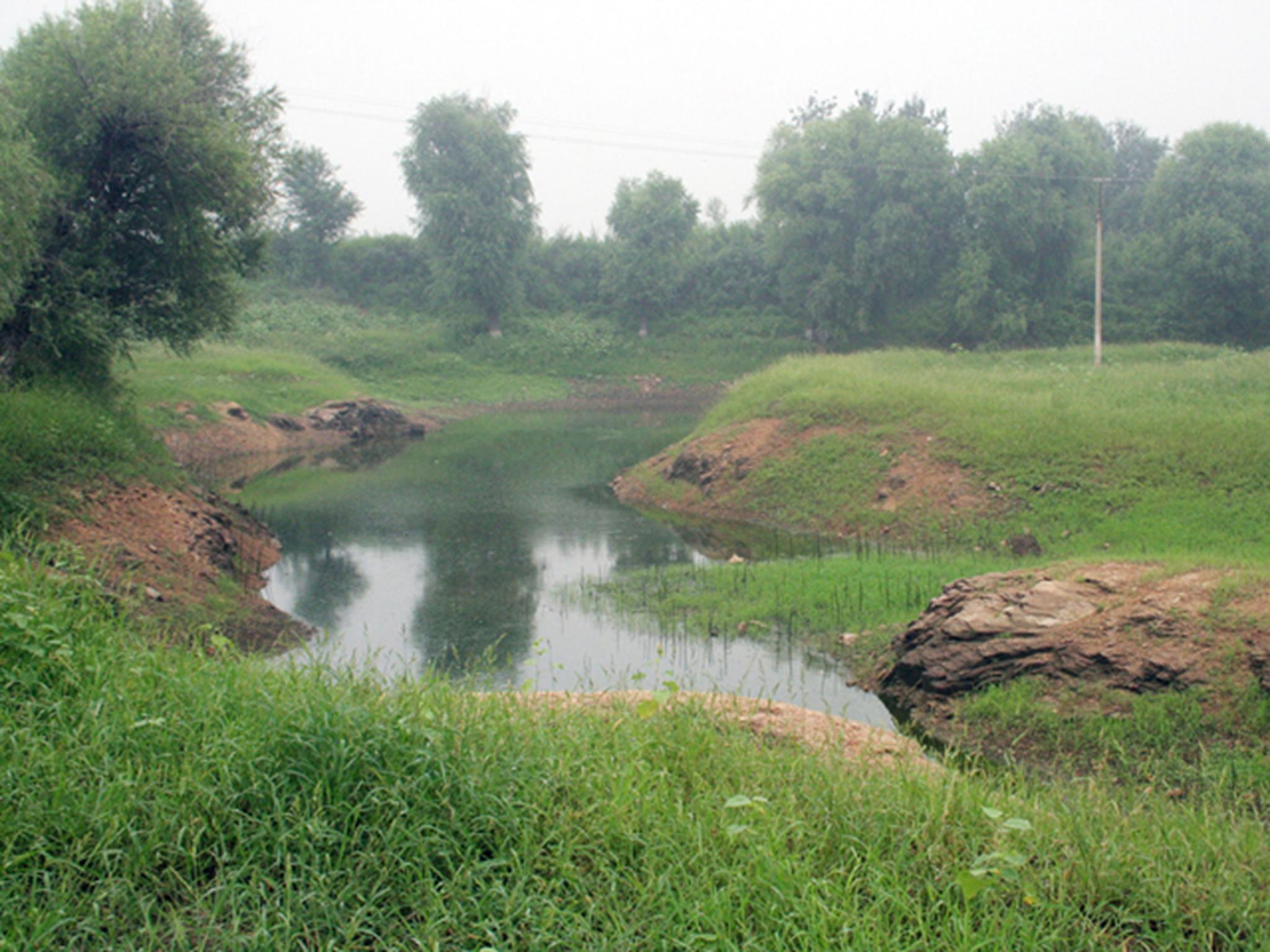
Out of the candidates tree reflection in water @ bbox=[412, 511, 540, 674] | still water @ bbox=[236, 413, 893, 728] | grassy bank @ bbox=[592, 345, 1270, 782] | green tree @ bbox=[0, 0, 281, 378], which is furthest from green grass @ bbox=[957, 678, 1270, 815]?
green tree @ bbox=[0, 0, 281, 378]

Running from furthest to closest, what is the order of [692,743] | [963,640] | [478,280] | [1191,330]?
1. [478,280]
2. [1191,330]
3. [963,640]
4. [692,743]

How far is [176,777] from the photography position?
4387 mm

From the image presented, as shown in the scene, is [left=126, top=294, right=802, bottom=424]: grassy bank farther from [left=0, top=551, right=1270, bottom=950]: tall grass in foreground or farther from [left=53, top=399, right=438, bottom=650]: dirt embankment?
[left=0, top=551, right=1270, bottom=950]: tall grass in foreground

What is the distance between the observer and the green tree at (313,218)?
58.3 m

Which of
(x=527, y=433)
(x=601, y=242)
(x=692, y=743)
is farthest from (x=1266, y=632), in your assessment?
(x=601, y=242)

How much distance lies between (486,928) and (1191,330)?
175 ft

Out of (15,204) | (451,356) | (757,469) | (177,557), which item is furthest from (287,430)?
(177,557)

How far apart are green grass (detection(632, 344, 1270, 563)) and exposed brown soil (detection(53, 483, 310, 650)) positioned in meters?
Result: 9.56

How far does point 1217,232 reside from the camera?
150ft

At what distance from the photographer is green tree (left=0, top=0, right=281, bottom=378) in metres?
15.6

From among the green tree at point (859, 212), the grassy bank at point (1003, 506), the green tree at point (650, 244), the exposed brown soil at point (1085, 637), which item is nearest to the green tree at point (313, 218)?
the green tree at point (650, 244)

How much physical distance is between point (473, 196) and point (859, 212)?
791 inches

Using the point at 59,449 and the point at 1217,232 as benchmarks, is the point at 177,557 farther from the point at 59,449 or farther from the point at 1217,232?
the point at 1217,232

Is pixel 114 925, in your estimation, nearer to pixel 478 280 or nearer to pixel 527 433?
pixel 527 433
